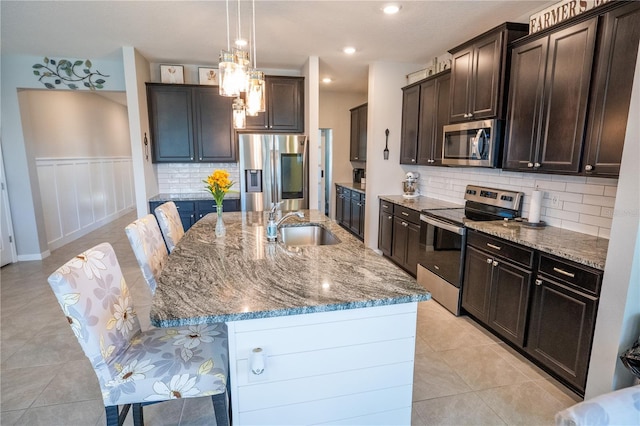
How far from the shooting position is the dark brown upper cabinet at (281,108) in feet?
14.9

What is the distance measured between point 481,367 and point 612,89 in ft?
6.32

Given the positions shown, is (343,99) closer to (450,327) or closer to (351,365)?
(450,327)

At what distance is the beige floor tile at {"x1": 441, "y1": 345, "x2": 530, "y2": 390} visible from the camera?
Answer: 2.16 metres

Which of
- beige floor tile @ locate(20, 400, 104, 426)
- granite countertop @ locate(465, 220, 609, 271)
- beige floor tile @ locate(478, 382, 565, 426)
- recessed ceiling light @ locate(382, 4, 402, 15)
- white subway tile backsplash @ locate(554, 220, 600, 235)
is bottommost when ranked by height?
beige floor tile @ locate(20, 400, 104, 426)

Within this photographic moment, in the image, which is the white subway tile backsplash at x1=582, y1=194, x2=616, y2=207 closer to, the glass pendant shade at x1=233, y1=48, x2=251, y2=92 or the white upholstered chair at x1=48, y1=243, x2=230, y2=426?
the glass pendant shade at x1=233, y1=48, x2=251, y2=92

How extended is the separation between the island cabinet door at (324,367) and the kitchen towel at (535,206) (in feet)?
6.00

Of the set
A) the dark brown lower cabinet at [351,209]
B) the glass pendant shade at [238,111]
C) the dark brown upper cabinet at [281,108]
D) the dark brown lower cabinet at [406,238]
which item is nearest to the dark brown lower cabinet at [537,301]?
the dark brown lower cabinet at [406,238]

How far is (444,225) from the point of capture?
3039mm

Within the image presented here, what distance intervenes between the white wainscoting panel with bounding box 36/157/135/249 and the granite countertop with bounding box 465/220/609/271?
228 inches

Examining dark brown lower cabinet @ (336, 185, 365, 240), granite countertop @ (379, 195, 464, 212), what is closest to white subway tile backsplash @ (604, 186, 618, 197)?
granite countertop @ (379, 195, 464, 212)

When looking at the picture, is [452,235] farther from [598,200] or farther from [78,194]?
[78,194]

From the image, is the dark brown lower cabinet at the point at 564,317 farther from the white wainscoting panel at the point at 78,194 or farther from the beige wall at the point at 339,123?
the white wainscoting panel at the point at 78,194

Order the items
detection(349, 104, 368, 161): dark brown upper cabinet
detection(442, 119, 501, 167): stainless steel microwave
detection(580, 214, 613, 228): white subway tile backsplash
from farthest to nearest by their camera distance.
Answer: detection(349, 104, 368, 161): dark brown upper cabinet
detection(442, 119, 501, 167): stainless steel microwave
detection(580, 214, 613, 228): white subway tile backsplash

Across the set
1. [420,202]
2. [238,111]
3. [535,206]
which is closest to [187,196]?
[238,111]
